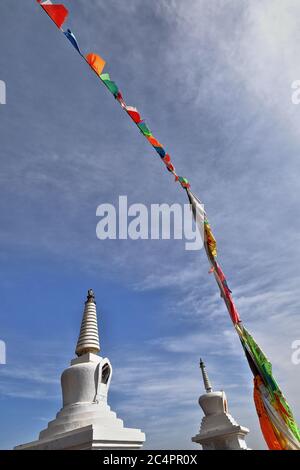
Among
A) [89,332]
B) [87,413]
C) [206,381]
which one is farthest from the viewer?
[206,381]

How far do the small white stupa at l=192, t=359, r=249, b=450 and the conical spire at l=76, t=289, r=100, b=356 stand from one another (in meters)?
8.72

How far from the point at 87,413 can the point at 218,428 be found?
31.5 feet

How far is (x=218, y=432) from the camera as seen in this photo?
15586mm

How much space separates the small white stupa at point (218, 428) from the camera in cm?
1520

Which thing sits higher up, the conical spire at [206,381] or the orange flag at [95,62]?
the orange flag at [95,62]

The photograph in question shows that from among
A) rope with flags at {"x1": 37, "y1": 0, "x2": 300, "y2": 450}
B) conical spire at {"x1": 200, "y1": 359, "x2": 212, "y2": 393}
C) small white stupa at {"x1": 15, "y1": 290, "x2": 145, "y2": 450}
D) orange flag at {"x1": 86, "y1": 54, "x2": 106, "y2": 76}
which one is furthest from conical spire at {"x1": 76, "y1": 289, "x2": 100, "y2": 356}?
conical spire at {"x1": 200, "y1": 359, "x2": 212, "y2": 393}

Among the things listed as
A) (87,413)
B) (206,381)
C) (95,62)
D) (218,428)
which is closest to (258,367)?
(87,413)

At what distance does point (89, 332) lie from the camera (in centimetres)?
1140

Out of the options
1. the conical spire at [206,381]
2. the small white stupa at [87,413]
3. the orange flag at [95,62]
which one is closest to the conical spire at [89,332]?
the small white stupa at [87,413]

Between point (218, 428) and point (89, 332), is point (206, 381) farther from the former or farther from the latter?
point (89, 332)

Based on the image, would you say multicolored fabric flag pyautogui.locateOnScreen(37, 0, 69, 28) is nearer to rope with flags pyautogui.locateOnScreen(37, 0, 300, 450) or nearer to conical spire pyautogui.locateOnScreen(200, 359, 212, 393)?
rope with flags pyautogui.locateOnScreen(37, 0, 300, 450)

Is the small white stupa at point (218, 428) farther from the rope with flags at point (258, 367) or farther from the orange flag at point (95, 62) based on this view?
the orange flag at point (95, 62)
